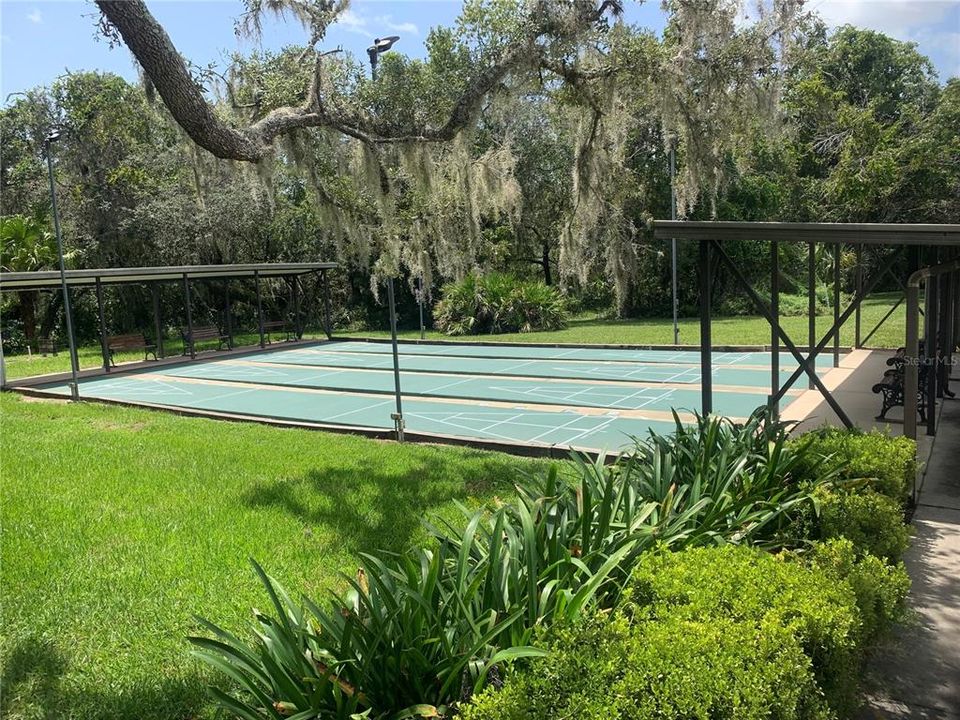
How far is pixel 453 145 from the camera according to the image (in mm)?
9539

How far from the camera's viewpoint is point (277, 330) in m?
28.3

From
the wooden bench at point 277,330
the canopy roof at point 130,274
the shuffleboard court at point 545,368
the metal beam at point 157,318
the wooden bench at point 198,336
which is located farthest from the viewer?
the wooden bench at point 277,330

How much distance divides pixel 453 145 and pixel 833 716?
8428 millimetres

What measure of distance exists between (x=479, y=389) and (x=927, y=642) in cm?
974

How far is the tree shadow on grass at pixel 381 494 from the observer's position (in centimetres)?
505

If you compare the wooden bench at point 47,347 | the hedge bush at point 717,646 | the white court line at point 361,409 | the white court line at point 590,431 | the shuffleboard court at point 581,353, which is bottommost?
the white court line at point 361,409

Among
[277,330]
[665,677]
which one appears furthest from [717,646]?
[277,330]

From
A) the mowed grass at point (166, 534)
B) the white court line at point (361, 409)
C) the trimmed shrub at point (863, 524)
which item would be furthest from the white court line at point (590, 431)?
the trimmed shrub at point (863, 524)

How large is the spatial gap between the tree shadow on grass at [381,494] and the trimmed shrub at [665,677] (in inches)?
102

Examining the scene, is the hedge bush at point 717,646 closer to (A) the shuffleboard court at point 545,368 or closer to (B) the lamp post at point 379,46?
(B) the lamp post at point 379,46

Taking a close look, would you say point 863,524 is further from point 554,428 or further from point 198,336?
point 198,336

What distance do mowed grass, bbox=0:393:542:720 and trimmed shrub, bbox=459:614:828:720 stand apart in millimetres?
1115

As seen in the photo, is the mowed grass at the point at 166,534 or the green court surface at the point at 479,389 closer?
the mowed grass at the point at 166,534

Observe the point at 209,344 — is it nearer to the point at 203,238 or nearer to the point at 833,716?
the point at 203,238
